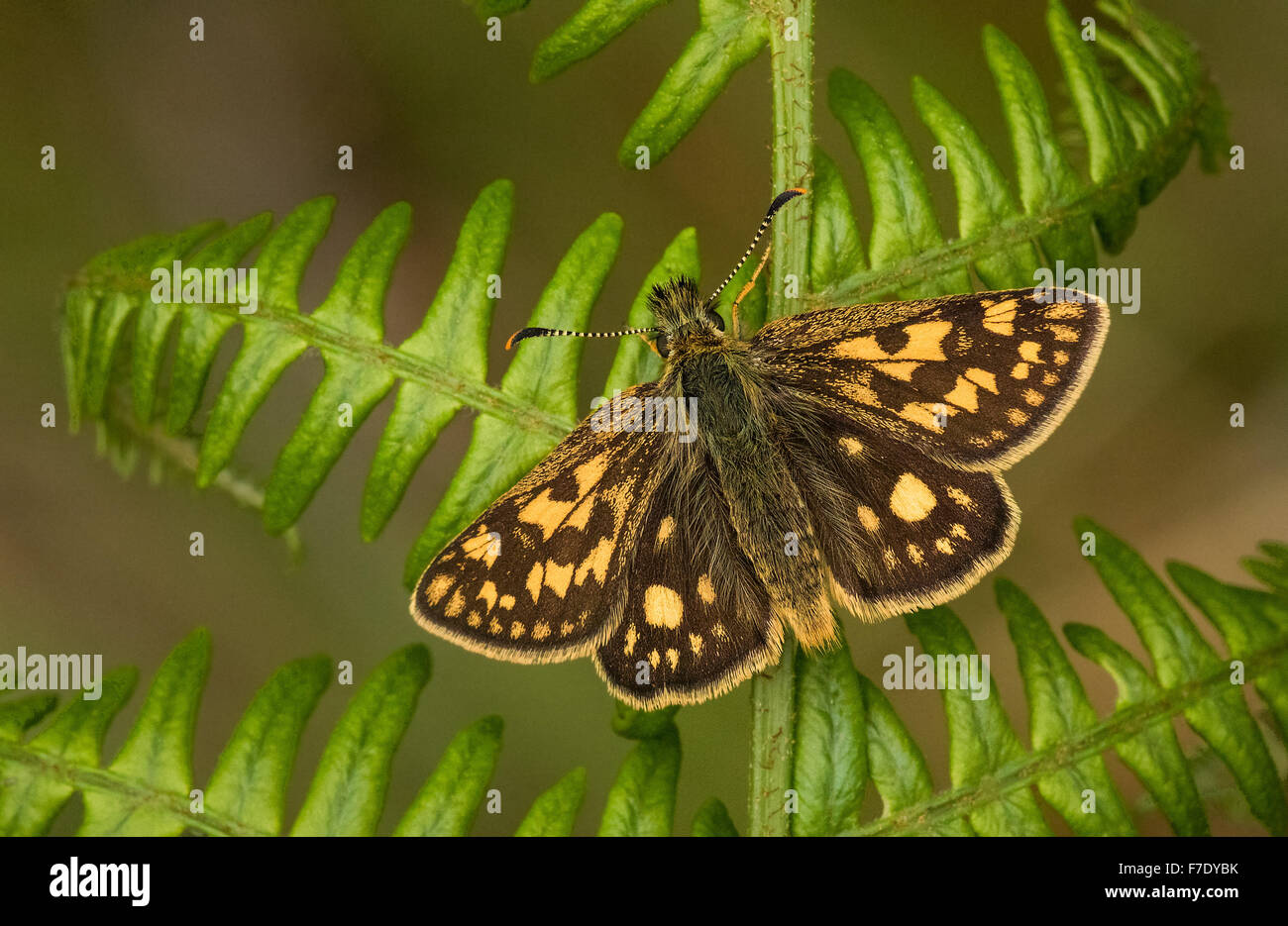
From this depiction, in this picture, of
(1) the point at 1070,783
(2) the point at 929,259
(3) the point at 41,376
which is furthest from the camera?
(3) the point at 41,376

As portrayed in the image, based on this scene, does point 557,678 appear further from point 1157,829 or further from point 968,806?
point 1157,829

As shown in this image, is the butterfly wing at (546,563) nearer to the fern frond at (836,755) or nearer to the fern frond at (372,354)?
the fern frond at (372,354)

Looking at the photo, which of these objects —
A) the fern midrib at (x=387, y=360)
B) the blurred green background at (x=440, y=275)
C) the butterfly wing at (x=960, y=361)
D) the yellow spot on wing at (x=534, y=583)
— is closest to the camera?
the butterfly wing at (x=960, y=361)

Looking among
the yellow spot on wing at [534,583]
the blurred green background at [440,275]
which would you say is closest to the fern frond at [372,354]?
the yellow spot on wing at [534,583]

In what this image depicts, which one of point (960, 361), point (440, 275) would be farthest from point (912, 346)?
point (440, 275)

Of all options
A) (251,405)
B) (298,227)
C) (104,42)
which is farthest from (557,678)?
(104,42)

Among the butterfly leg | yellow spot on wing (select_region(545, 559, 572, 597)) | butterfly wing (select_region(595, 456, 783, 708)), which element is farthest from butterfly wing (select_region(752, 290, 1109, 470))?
yellow spot on wing (select_region(545, 559, 572, 597))

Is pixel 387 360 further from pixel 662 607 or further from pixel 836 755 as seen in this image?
pixel 836 755

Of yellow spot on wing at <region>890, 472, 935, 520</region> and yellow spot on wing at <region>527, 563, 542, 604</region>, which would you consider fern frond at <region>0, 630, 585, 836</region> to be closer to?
yellow spot on wing at <region>527, 563, 542, 604</region>
